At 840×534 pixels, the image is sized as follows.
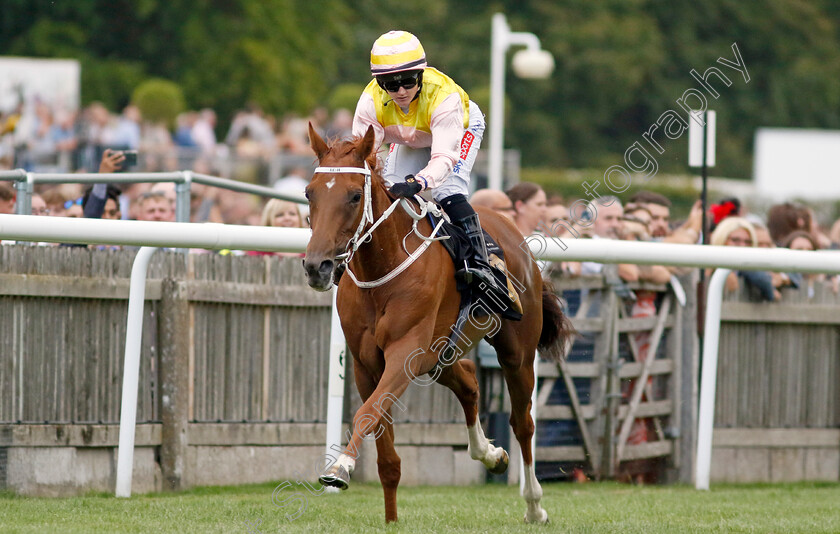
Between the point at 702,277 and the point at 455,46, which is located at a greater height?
the point at 455,46

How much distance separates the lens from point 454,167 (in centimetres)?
671

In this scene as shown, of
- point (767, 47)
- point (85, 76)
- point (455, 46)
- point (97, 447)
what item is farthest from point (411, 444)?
point (767, 47)

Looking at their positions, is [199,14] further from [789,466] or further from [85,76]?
[789,466]

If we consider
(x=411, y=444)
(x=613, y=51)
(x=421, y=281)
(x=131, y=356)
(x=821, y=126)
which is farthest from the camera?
(x=821, y=126)

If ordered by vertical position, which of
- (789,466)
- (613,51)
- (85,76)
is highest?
(613,51)

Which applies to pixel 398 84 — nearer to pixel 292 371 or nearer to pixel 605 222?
pixel 292 371

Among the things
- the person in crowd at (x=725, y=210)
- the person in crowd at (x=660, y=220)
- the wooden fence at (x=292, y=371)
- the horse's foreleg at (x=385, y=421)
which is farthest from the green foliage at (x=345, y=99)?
the horse's foreleg at (x=385, y=421)

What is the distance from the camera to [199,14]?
28.9 meters

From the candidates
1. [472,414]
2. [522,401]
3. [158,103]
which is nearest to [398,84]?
[472,414]

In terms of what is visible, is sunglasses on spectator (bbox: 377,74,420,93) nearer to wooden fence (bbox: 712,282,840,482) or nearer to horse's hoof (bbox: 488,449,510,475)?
horse's hoof (bbox: 488,449,510,475)

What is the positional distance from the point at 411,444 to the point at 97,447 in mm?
2214

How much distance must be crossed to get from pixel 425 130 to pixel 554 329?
5.31 ft

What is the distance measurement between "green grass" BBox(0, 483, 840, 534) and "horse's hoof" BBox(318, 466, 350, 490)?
0.52 metres

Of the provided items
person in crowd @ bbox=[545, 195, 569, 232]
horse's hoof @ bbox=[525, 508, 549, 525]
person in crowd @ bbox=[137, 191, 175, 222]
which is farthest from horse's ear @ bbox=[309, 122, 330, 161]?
person in crowd @ bbox=[545, 195, 569, 232]
